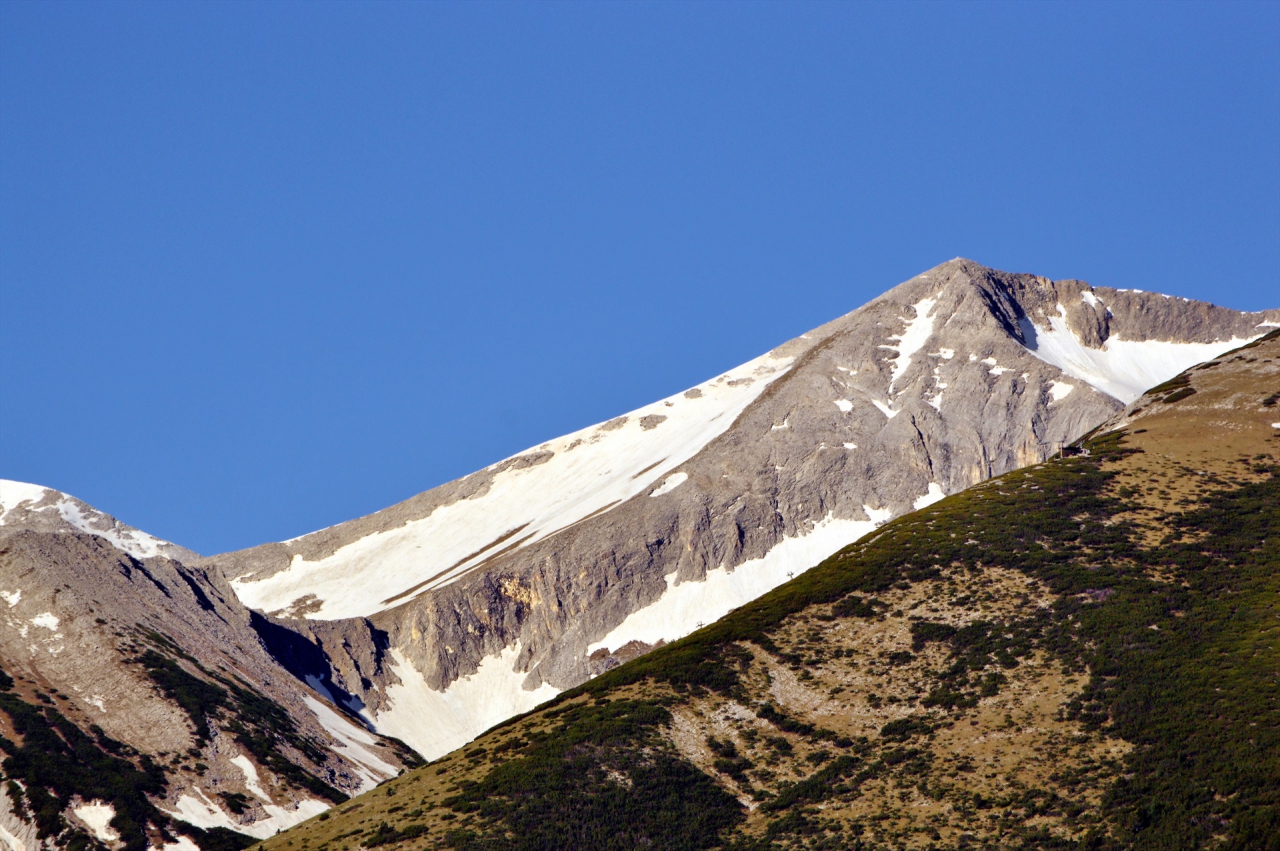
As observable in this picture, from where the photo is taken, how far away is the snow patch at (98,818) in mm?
115125

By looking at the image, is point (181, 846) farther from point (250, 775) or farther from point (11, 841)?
point (250, 775)

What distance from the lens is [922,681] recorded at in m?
86.6

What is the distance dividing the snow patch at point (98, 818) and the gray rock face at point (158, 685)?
1.11 ft

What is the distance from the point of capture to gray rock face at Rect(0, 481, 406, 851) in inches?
5157

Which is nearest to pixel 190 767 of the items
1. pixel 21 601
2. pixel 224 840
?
pixel 224 840

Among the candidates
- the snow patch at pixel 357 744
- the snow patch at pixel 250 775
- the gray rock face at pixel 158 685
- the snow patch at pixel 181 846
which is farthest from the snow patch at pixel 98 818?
the snow patch at pixel 357 744

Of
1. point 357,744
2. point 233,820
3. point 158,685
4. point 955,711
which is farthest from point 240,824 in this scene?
point 955,711

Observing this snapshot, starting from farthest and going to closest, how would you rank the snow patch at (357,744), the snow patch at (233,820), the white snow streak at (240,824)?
the snow patch at (357,744) < the white snow streak at (240,824) < the snow patch at (233,820)

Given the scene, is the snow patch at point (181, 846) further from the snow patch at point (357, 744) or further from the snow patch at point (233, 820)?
the snow patch at point (357, 744)

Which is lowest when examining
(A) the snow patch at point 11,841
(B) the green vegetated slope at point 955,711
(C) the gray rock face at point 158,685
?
(B) the green vegetated slope at point 955,711

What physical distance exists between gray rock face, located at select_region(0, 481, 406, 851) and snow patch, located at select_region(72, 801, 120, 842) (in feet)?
1.11

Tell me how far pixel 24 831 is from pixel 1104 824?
8362cm

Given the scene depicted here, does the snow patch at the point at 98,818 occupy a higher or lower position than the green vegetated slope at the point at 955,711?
higher

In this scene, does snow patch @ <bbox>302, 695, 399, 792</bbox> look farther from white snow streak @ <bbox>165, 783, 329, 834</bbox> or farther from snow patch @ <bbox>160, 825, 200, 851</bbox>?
snow patch @ <bbox>160, 825, 200, 851</bbox>
